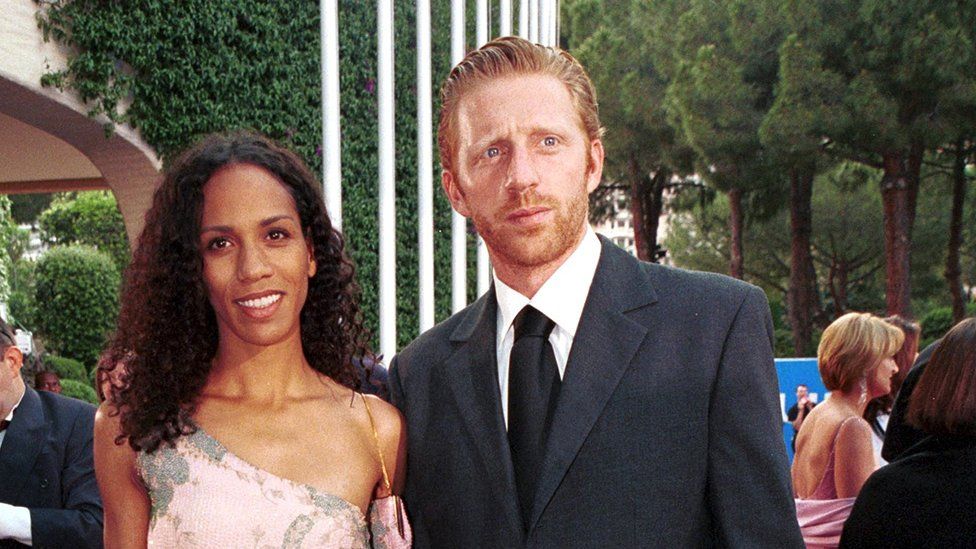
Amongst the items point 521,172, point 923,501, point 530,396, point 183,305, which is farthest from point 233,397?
point 923,501

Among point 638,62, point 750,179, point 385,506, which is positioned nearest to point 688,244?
point 638,62

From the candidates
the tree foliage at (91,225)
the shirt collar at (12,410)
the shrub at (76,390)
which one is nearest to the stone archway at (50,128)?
the shrub at (76,390)

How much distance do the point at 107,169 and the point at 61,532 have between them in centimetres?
589

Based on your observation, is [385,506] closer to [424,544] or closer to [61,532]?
[424,544]

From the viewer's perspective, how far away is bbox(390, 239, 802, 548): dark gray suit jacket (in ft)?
6.18

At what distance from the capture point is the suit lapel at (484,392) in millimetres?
1994

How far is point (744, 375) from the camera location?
192cm

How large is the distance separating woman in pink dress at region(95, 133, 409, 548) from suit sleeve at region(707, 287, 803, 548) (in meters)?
0.70

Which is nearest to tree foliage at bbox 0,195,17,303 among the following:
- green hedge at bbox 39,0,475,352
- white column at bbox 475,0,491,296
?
green hedge at bbox 39,0,475,352

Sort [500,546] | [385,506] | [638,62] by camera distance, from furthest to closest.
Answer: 1. [638,62]
2. [385,506]
3. [500,546]

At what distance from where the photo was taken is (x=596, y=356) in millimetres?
2004

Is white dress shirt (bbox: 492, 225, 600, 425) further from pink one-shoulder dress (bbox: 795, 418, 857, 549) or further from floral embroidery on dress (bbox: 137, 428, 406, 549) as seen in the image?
pink one-shoulder dress (bbox: 795, 418, 857, 549)

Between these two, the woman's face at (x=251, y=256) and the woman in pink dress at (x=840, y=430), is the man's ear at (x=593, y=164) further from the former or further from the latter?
the woman in pink dress at (x=840, y=430)

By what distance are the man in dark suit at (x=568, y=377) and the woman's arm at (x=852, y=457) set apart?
105 inches
